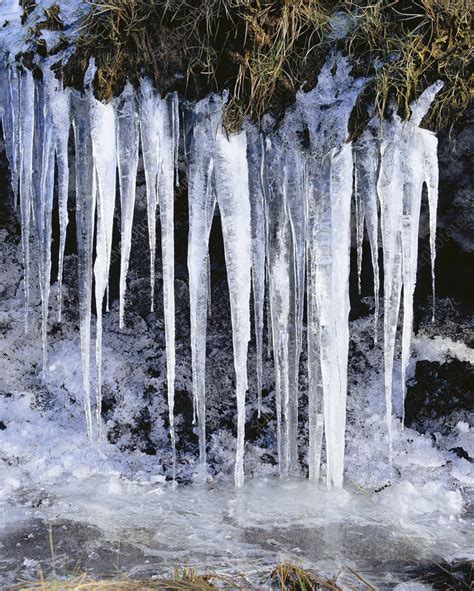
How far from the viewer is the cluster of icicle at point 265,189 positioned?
3.77 meters

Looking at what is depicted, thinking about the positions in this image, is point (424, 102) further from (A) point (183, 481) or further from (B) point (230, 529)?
(A) point (183, 481)

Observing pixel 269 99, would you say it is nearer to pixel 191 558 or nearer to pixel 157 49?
pixel 157 49

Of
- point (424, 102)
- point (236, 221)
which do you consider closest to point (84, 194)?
point (236, 221)

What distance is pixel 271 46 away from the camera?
3.54 meters

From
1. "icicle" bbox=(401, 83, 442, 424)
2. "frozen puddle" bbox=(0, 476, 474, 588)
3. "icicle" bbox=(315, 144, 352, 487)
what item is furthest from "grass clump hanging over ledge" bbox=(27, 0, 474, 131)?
"frozen puddle" bbox=(0, 476, 474, 588)

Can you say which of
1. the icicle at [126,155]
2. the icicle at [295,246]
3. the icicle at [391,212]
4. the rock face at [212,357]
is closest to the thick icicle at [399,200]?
the icicle at [391,212]

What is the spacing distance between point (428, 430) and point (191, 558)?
6.58 ft

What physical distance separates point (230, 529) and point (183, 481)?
2.19ft

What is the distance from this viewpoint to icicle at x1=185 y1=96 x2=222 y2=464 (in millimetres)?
3783

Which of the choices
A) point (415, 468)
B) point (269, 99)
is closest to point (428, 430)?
point (415, 468)

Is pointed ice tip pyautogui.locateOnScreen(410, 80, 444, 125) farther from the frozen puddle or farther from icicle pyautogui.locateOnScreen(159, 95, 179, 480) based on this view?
the frozen puddle

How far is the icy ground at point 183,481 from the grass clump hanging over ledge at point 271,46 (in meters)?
1.83

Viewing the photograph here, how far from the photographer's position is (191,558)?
3426mm

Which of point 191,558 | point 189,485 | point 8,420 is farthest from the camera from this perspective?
point 8,420
